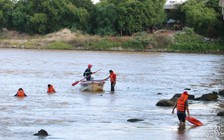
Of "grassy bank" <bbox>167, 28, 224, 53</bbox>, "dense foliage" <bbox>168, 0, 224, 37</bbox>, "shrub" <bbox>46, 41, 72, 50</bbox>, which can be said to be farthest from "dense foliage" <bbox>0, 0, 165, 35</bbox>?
"grassy bank" <bbox>167, 28, 224, 53</bbox>

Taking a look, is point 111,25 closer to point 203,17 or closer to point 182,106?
point 203,17

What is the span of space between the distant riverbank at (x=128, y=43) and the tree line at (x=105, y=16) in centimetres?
244

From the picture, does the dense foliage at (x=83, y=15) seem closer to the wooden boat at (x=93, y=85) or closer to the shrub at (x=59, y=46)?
the shrub at (x=59, y=46)

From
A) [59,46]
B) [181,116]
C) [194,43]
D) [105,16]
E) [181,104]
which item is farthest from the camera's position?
[105,16]

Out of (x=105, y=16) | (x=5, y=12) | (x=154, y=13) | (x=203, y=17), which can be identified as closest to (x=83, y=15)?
(x=105, y=16)

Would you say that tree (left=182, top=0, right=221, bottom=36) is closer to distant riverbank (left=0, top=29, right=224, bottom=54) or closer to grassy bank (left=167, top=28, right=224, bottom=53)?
grassy bank (left=167, top=28, right=224, bottom=53)

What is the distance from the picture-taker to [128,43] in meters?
101

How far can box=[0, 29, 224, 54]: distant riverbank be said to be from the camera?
10119cm

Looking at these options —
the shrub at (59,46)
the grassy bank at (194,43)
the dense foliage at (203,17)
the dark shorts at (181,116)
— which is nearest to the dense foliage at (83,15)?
the dense foliage at (203,17)

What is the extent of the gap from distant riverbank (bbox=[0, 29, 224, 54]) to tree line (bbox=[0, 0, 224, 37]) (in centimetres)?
244

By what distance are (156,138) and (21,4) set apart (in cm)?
9452

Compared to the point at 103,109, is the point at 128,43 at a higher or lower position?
higher

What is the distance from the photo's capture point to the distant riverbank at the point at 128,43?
332ft

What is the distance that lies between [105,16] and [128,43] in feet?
27.1
